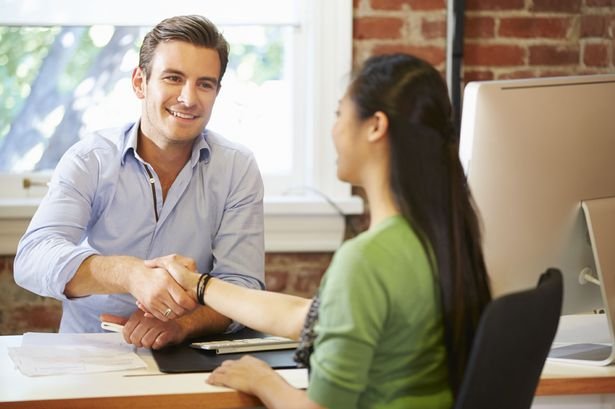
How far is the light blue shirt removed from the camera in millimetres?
2420

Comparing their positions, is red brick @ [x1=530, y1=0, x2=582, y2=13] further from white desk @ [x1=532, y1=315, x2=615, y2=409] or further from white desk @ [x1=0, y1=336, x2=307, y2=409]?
white desk @ [x1=0, y1=336, x2=307, y2=409]

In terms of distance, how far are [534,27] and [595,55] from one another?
224 mm

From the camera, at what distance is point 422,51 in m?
3.20

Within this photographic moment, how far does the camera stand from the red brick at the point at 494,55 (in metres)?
3.23

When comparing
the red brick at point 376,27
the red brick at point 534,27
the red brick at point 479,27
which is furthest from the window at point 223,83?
the red brick at point 534,27

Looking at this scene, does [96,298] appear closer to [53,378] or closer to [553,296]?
[53,378]

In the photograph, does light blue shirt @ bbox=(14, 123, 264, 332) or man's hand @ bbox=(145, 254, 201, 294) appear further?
light blue shirt @ bbox=(14, 123, 264, 332)

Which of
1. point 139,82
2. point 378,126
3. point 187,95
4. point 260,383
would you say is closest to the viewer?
point 378,126

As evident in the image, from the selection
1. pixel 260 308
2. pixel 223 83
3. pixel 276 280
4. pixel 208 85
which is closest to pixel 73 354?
pixel 260 308

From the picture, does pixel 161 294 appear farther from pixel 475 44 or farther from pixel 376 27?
pixel 475 44

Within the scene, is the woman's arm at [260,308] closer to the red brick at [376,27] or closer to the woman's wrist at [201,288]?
the woman's wrist at [201,288]

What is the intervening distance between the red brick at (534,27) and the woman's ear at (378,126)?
6.02ft

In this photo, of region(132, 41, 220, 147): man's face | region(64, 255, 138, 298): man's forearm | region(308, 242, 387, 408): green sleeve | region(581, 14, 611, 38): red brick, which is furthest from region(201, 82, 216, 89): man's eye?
region(581, 14, 611, 38): red brick

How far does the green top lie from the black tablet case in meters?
0.39
